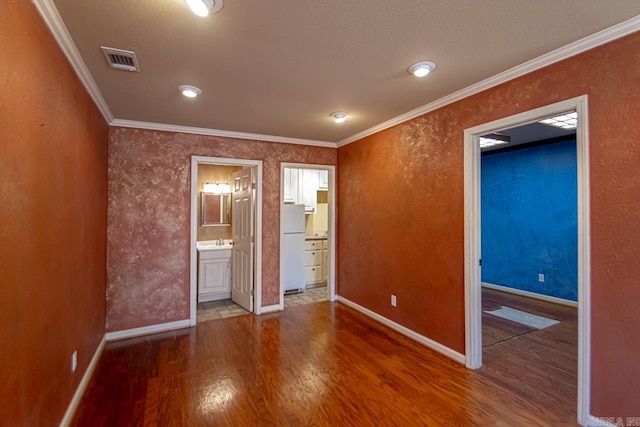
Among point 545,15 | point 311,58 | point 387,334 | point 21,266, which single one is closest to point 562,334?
point 387,334

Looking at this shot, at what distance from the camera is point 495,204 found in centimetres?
548

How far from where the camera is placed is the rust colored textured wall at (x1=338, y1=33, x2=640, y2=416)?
180cm

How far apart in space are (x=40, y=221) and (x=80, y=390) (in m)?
1.48

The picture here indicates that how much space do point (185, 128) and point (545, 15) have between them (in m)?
3.50

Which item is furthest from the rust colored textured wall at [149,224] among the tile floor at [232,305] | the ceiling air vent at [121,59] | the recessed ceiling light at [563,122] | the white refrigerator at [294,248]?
the recessed ceiling light at [563,122]

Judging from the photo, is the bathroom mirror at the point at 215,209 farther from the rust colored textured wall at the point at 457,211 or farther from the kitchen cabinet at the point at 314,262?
the rust colored textured wall at the point at 457,211

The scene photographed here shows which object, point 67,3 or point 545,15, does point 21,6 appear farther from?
point 545,15

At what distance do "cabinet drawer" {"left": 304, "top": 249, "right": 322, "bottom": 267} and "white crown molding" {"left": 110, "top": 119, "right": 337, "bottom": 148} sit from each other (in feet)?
6.58

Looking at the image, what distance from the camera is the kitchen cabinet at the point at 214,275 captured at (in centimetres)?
466

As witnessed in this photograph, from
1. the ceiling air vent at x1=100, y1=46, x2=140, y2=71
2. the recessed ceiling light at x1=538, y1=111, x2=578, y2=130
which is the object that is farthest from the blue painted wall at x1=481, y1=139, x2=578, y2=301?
the ceiling air vent at x1=100, y1=46, x2=140, y2=71

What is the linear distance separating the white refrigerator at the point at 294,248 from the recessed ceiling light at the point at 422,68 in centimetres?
322

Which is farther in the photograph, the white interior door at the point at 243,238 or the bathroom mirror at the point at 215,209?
the bathroom mirror at the point at 215,209

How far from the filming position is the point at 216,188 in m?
5.20

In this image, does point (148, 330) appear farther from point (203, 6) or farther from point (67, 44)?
point (203, 6)
